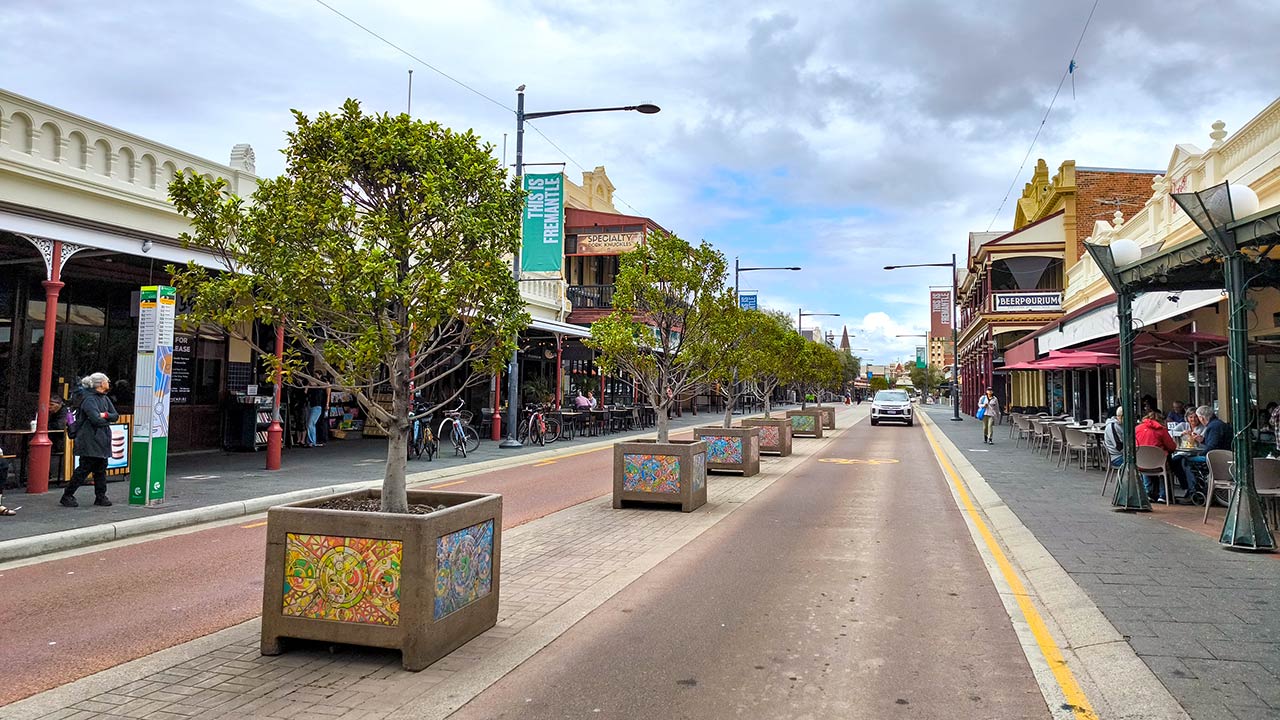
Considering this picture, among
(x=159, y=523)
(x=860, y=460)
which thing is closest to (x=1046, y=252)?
(x=860, y=460)

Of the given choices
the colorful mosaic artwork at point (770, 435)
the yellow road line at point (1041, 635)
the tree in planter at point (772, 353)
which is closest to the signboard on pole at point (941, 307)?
the tree in planter at point (772, 353)

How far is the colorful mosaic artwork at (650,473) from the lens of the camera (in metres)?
11.0

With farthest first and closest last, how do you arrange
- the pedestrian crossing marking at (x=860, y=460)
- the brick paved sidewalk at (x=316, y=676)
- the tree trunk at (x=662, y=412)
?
the pedestrian crossing marking at (x=860, y=460)
the tree trunk at (x=662, y=412)
the brick paved sidewalk at (x=316, y=676)

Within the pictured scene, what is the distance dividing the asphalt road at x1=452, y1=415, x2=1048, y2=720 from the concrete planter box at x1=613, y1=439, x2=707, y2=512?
5.21 ft

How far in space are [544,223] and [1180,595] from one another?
15438 millimetres

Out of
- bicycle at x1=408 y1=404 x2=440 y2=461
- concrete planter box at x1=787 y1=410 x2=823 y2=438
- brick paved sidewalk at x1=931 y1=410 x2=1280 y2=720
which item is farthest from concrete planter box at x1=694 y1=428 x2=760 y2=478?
concrete planter box at x1=787 y1=410 x2=823 y2=438

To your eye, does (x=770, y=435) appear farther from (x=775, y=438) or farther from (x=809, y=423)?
(x=809, y=423)

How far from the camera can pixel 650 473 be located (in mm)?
11172

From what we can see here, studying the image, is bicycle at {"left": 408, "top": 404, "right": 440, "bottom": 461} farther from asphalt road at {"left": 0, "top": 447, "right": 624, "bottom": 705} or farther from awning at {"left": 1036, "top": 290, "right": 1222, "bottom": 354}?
awning at {"left": 1036, "top": 290, "right": 1222, "bottom": 354}

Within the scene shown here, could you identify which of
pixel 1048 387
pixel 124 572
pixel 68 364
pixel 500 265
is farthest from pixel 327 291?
pixel 1048 387

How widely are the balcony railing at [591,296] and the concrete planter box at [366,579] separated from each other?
32508mm

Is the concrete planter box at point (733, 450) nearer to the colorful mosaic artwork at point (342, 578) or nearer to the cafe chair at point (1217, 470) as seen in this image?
the cafe chair at point (1217, 470)

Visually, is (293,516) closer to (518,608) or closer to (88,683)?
(88,683)

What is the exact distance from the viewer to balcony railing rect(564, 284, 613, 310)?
1468 inches
